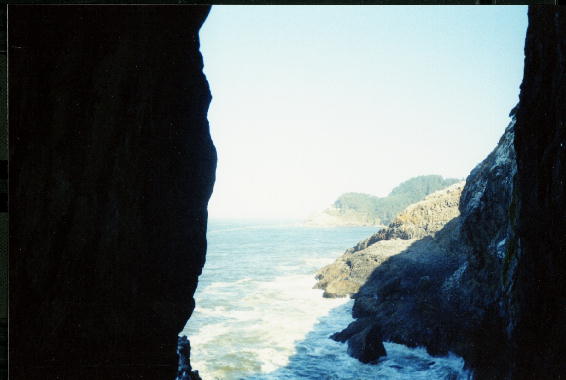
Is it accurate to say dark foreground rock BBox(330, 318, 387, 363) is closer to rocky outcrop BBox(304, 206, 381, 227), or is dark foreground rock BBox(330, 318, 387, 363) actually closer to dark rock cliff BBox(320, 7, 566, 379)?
dark rock cliff BBox(320, 7, 566, 379)

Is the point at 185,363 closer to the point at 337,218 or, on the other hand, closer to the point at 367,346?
the point at 367,346

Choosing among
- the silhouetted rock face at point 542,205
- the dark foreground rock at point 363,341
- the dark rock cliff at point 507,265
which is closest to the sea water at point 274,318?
the dark foreground rock at point 363,341

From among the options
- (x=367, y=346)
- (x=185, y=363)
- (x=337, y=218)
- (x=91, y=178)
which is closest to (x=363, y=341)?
(x=367, y=346)

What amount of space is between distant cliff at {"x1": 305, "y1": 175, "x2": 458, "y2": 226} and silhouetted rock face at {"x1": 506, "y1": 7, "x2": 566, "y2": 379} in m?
3.71

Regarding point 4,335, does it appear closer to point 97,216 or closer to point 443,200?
point 97,216

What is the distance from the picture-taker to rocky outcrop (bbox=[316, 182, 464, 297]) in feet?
47.0

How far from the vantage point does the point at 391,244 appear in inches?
656

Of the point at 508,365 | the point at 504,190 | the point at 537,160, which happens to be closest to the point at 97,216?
the point at 537,160

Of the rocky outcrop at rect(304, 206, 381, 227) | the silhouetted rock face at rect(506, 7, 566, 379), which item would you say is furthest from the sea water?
the silhouetted rock face at rect(506, 7, 566, 379)

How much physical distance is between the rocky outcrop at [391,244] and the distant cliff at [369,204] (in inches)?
24.4

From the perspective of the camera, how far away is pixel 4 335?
622 centimetres

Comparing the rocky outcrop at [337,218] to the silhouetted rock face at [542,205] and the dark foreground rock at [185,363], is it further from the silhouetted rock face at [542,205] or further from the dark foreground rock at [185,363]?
the silhouetted rock face at [542,205]

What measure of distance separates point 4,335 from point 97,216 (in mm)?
2001

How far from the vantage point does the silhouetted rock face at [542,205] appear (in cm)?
670
